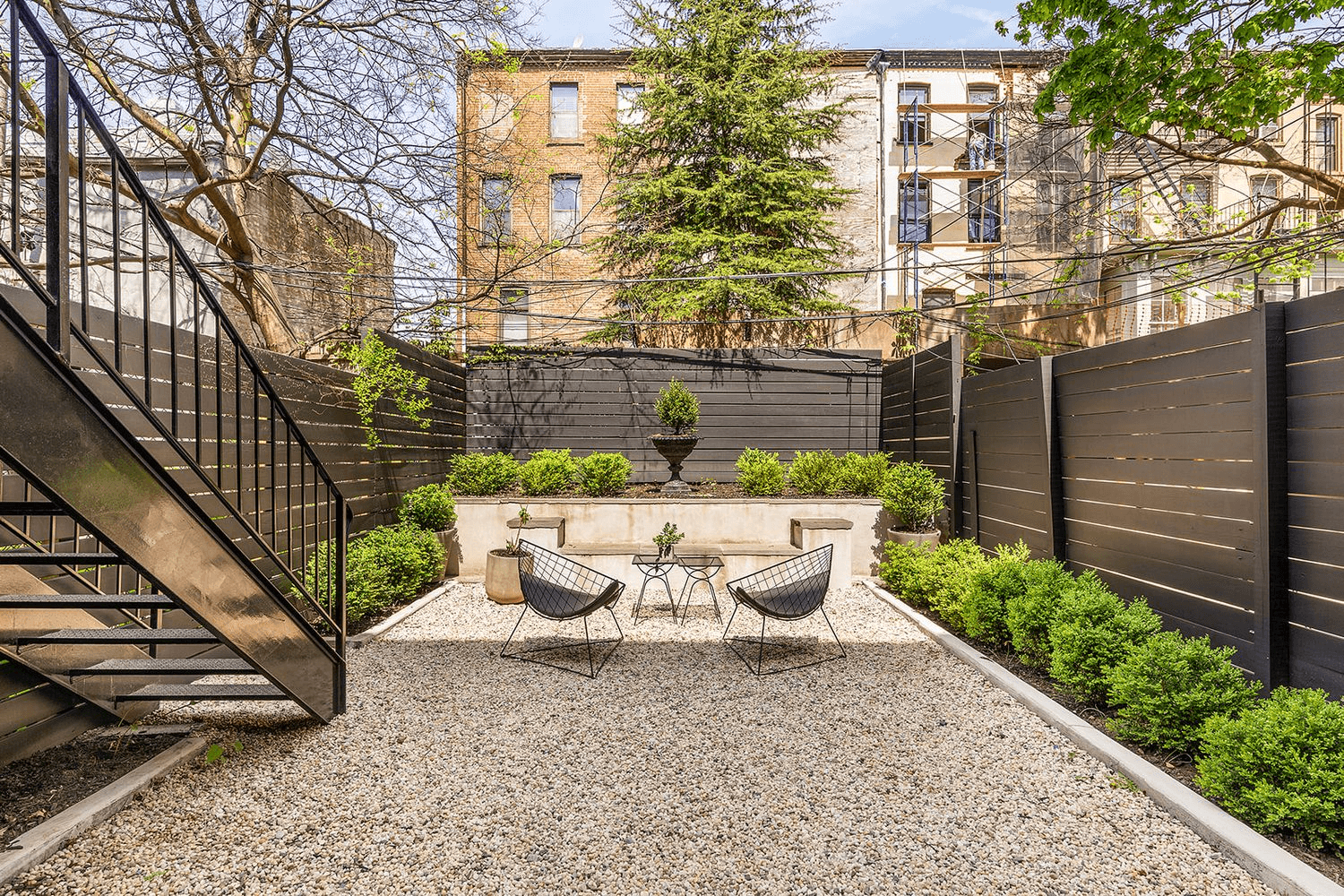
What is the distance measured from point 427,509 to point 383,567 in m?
1.47

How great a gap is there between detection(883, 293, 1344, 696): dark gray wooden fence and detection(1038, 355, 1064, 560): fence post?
0.01 meters

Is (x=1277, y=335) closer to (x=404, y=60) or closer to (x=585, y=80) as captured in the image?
(x=404, y=60)

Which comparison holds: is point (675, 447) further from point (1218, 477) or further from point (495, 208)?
point (1218, 477)

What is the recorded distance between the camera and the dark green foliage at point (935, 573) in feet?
18.8

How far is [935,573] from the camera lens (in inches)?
245

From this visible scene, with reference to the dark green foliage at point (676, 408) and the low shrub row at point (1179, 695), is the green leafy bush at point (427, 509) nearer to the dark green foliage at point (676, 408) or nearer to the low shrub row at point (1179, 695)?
the dark green foliage at point (676, 408)

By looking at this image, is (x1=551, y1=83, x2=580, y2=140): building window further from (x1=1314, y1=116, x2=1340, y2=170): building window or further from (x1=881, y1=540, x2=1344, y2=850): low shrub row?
(x1=1314, y1=116, x2=1340, y2=170): building window

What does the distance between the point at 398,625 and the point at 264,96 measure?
574cm

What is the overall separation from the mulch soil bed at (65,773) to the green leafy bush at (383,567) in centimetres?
174

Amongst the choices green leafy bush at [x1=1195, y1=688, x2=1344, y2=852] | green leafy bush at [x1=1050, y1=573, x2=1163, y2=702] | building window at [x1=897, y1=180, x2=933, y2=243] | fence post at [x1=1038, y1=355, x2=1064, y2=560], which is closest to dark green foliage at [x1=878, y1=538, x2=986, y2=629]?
fence post at [x1=1038, y1=355, x2=1064, y2=560]

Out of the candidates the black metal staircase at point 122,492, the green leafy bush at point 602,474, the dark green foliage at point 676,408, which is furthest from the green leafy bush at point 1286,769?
the dark green foliage at point 676,408

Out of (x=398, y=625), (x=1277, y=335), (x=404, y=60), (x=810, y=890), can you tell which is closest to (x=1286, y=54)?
(x=1277, y=335)

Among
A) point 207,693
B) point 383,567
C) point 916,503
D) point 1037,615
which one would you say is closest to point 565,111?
point 916,503

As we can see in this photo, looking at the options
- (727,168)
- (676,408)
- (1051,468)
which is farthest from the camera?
(727,168)
